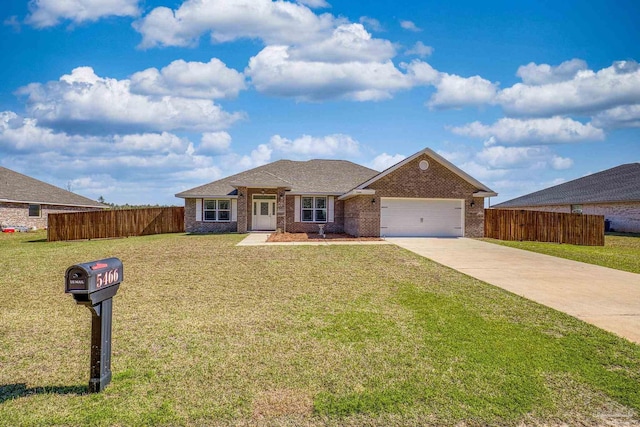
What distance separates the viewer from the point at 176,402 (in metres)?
3.79

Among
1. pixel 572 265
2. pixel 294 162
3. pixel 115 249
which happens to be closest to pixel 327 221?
pixel 294 162

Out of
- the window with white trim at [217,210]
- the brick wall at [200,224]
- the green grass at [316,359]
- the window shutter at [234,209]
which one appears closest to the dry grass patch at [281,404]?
the green grass at [316,359]

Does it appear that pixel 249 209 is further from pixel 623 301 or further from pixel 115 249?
pixel 623 301

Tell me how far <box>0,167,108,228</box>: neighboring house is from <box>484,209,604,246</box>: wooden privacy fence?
3184 centimetres

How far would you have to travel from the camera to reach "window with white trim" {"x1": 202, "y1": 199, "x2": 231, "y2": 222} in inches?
1034

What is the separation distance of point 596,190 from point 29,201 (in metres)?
43.5

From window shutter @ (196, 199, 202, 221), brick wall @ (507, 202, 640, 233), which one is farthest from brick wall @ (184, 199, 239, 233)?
brick wall @ (507, 202, 640, 233)

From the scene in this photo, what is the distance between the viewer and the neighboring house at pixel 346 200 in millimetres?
21062

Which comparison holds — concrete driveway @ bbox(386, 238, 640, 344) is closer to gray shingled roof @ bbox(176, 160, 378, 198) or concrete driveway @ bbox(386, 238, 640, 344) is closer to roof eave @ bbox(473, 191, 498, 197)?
roof eave @ bbox(473, 191, 498, 197)

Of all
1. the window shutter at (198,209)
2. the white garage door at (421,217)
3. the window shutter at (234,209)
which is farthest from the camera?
the window shutter at (234,209)

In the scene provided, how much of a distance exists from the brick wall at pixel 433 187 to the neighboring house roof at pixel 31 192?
85.4 ft

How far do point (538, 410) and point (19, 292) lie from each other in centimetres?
954

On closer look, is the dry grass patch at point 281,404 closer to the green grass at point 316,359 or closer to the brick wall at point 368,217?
the green grass at point 316,359

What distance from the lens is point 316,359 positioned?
188 inches
